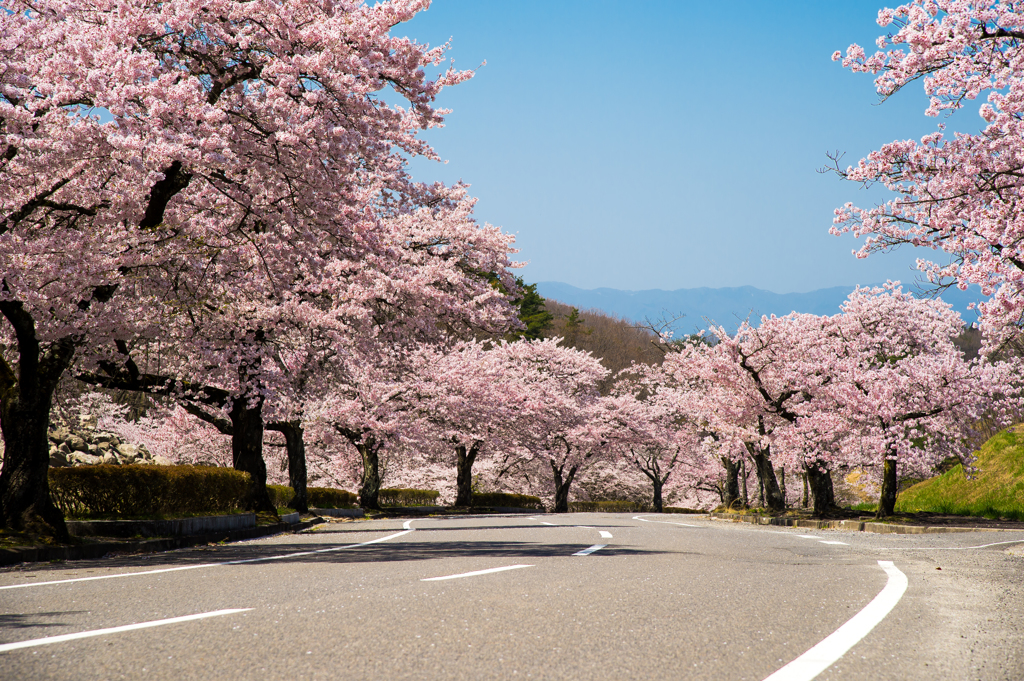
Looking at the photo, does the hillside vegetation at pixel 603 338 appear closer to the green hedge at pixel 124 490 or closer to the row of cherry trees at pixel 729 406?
the row of cherry trees at pixel 729 406

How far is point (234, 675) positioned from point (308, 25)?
10.3 meters

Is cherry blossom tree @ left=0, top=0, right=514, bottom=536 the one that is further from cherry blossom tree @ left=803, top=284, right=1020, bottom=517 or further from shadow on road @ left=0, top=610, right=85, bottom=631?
cherry blossom tree @ left=803, top=284, right=1020, bottom=517

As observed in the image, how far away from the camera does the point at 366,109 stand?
489 inches

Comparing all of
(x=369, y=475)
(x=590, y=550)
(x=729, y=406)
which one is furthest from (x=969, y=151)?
(x=369, y=475)

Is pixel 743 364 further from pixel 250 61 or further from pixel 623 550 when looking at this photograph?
pixel 250 61

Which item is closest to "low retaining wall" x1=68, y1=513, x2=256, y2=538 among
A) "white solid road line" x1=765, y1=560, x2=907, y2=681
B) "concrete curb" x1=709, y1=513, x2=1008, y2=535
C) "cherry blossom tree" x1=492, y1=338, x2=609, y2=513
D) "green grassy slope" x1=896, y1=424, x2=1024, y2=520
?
"white solid road line" x1=765, y1=560, x2=907, y2=681

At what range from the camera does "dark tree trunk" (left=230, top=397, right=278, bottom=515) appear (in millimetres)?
21172

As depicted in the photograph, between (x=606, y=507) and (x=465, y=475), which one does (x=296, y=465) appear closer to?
(x=465, y=475)

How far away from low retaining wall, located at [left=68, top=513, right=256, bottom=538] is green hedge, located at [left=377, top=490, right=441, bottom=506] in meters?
24.5

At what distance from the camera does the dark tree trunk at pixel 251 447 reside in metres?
21.2

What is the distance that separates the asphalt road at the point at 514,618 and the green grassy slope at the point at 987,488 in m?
17.9

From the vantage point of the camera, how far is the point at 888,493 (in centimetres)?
2369

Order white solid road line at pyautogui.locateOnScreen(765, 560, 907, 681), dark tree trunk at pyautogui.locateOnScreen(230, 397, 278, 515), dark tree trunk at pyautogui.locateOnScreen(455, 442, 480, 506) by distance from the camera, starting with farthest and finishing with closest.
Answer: dark tree trunk at pyautogui.locateOnScreen(455, 442, 480, 506)
dark tree trunk at pyautogui.locateOnScreen(230, 397, 278, 515)
white solid road line at pyautogui.locateOnScreen(765, 560, 907, 681)

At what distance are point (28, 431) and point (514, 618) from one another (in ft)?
32.7
